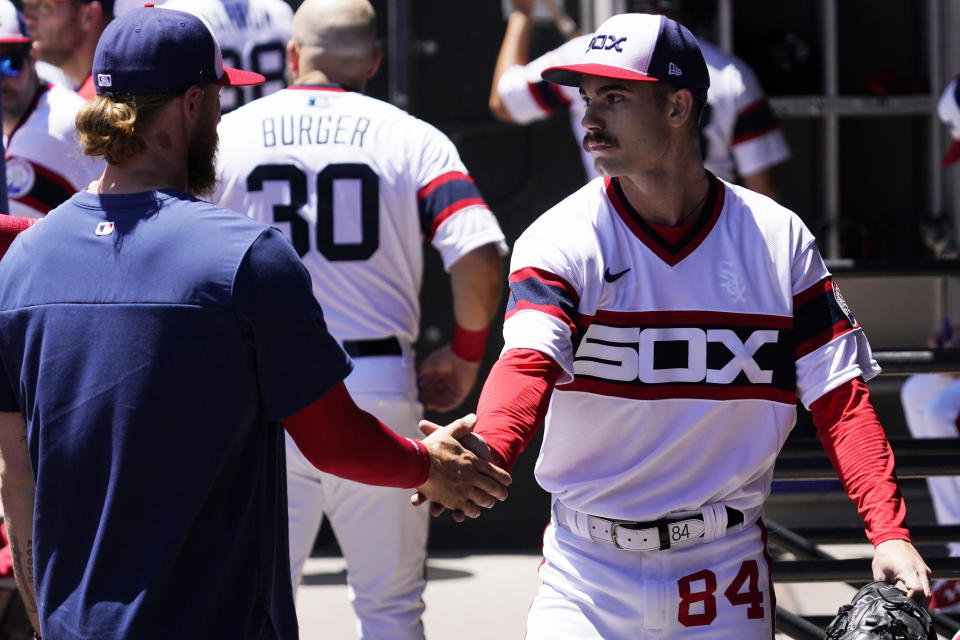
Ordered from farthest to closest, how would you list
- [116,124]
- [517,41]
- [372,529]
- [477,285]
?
[517,41] → [477,285] → [372,529] → [116,124]

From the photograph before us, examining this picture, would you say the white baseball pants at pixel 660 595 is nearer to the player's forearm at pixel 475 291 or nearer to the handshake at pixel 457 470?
the handshake at pixel 457 470

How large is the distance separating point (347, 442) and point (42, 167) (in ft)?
8.36

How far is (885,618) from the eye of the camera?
2.67 m

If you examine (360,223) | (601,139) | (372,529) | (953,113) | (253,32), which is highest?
(253,32)

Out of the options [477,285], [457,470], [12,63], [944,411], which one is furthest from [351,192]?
[944,411]

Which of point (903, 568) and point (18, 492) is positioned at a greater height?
point (18, 492)

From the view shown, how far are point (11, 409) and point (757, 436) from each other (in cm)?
158

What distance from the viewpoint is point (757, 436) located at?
3109mm

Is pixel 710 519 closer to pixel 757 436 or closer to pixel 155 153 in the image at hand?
pixel 757 436

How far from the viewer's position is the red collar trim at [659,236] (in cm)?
310

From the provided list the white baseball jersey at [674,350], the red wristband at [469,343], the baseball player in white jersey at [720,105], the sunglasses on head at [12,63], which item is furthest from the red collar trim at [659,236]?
the sunglasses on head at [12,63]

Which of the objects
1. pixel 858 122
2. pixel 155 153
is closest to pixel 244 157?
pixel 155 153

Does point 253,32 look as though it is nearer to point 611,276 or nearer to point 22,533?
point 611,276

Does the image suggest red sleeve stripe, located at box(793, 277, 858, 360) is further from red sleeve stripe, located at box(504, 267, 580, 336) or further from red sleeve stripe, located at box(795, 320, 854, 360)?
red sleeve stripe, located at box(504, 267, 580, 336)
